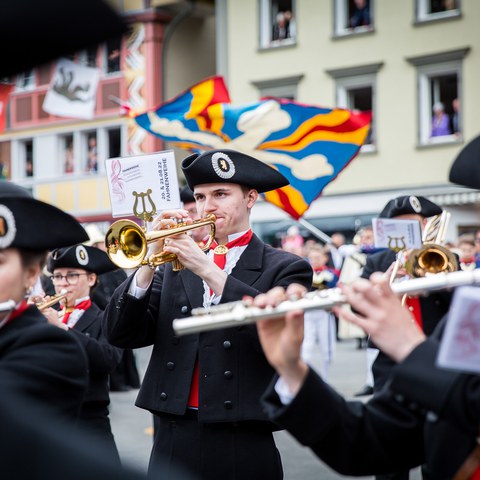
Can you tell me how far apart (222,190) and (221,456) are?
1.21m

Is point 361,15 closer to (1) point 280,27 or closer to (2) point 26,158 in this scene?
(1) point 280,27

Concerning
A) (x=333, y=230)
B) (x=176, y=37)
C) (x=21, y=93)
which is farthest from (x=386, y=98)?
(x=21, y=93)

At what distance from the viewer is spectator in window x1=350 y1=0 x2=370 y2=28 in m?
24.0

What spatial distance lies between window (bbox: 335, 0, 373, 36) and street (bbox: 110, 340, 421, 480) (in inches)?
471

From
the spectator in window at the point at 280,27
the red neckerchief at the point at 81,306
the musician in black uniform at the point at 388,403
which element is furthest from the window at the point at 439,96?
the musician in black uniform at the point at 388,403

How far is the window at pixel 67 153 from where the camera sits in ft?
101

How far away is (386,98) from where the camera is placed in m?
23.4

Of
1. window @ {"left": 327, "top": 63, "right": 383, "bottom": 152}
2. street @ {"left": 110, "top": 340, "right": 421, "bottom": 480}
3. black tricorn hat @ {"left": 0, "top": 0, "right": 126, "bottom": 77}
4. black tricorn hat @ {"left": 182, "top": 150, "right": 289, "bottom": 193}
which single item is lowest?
street @ {"left": 110, "top": 340, "right": 421, "bottom": 480}

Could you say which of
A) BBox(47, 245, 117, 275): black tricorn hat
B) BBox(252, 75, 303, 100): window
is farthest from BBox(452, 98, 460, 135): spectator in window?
BBox(47, 245, 117, 275): black tricorn hat

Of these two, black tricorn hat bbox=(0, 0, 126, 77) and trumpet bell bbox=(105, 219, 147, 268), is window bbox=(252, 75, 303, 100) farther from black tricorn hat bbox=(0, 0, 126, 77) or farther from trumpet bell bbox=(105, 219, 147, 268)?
black tricorn hat bbox=(0, 0, 126, 77)

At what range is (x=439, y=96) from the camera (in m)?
23.2

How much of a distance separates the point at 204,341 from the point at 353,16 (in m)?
21.5

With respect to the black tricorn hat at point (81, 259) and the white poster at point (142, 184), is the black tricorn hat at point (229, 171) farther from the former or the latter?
the black tricorn hat at point (81, 259)

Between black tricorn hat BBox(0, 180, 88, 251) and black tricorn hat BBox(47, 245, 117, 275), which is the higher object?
black tricorn hat BBox(0, 180, 88, 251)
